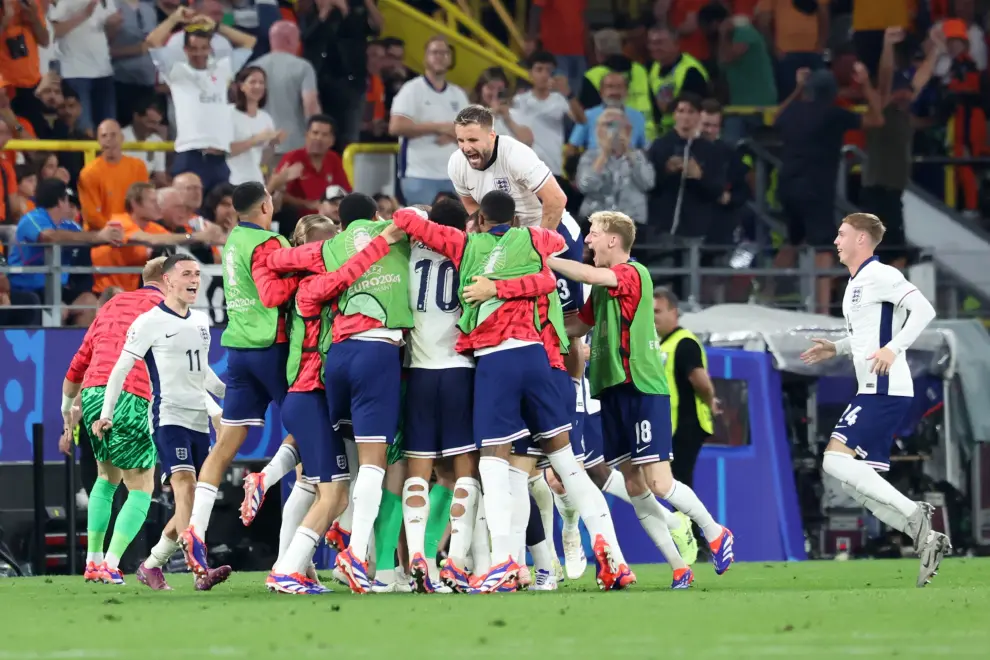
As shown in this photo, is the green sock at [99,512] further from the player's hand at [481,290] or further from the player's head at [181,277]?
the player's hand at [481,290]

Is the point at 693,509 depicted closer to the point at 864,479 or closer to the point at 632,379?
the point at 632,379

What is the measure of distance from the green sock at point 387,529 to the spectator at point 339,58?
9.23 m

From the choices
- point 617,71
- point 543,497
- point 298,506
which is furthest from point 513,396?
point 617,71

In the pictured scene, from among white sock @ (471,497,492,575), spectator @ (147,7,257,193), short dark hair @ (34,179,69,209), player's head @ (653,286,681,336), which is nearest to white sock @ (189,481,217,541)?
white sock @ (471,497,492,575)

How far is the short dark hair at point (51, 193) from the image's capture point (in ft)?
52.3

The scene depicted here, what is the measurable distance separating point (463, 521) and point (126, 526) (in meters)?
2.75

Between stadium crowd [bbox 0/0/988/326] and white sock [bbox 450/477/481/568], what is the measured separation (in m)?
4.85

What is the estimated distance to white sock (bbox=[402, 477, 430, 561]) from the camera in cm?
1041

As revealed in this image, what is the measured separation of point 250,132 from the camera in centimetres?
1781

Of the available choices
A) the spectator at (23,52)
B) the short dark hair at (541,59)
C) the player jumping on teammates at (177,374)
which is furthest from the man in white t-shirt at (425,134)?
the player jumping on teammates at (177,374)

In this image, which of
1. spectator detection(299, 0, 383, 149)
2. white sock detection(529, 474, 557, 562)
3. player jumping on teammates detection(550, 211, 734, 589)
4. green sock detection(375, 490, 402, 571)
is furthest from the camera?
spectator detection(299, 0, 383, 149)

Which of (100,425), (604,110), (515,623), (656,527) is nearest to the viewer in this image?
(515,623)

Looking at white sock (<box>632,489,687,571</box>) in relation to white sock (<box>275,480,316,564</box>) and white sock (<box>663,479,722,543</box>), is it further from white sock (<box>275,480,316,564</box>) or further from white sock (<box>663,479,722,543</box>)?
white sock (<box>275,480,316,564</box>)

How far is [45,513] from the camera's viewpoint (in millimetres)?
14633
